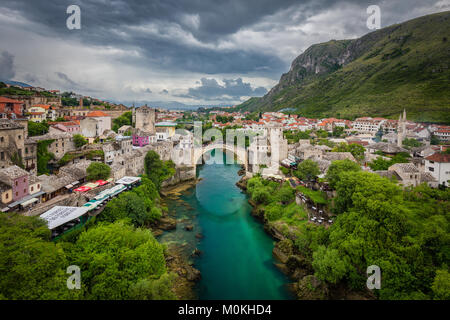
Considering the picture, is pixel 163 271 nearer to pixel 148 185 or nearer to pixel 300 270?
pixel 300 270

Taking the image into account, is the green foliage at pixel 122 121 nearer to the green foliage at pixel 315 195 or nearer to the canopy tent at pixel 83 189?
the canopy tent at pixel 83 189

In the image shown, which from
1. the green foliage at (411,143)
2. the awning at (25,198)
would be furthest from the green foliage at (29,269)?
the green foliage at (411,143)

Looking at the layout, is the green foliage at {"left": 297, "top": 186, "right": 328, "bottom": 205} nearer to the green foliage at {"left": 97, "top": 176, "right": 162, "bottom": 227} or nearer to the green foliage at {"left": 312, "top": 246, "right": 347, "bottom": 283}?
the green foliage at {"left": 312, "top": 246, "right": 347, "bottom": 283}

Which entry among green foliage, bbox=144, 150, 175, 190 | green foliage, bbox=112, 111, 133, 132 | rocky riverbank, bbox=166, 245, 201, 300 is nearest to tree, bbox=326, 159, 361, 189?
rocky riverbank, bbox=166, 245, 201, 300

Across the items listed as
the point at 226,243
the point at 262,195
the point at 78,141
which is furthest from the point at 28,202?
the point at 262,195
